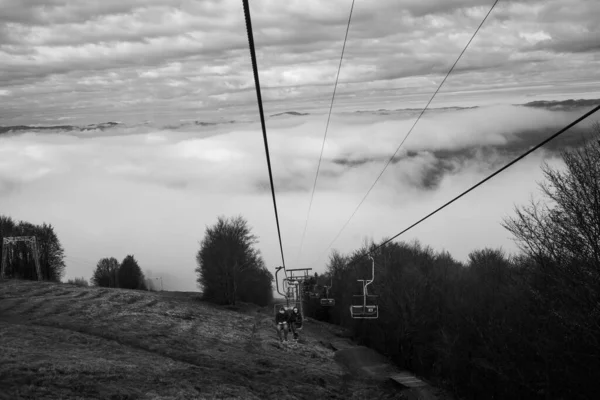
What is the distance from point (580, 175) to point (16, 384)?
32774mm

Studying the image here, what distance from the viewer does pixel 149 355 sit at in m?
51.8

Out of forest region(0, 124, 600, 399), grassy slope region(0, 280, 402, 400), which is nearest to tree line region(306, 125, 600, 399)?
forest region(0, 124, 600, 399)

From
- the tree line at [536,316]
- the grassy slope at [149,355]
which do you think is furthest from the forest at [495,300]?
the grassy slope at [149,355]

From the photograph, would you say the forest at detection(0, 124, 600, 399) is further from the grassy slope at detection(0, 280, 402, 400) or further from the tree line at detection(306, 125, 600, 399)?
the grassy slope at detection(0, 280, 402, 400)

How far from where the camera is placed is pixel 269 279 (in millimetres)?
139875

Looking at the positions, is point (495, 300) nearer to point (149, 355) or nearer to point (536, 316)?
point (536, 316)

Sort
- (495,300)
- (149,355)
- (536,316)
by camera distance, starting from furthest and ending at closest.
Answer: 1. (495,300)
2. (149,355)
3. (536,316)

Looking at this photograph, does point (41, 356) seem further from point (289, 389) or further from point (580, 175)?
point (580, 175)

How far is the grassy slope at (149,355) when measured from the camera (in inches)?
1462

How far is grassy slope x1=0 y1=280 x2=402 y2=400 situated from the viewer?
3712 cm

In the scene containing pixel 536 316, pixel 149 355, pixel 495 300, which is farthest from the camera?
pixel 495 300

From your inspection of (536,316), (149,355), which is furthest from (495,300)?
(149,355)

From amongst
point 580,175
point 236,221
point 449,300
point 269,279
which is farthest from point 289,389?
point 269,279

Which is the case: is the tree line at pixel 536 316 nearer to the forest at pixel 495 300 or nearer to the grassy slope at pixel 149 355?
the forest at pixel 495 300
